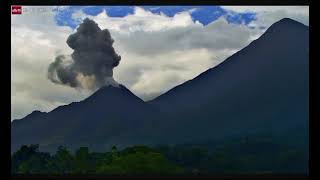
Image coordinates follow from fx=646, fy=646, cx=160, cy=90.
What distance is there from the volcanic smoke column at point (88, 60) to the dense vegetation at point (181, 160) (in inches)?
41.4

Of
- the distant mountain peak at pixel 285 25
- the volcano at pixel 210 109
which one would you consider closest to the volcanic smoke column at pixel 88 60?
the volcano at pixel 210 109

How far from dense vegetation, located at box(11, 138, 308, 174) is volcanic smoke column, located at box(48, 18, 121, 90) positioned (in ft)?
3.45

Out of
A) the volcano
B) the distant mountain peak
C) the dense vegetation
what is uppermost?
the distant mountain peak

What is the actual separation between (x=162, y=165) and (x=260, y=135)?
148cm

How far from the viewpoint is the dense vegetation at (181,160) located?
9.24 meters

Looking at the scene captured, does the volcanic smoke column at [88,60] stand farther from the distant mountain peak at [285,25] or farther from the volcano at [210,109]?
the distant mountain peak at [285,25]

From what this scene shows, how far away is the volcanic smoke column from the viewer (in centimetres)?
929

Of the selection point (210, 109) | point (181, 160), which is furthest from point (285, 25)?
point (181, 160)

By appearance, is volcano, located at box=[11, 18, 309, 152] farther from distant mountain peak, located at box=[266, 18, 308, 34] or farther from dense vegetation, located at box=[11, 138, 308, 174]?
dense vegetation, located at box=[11, 138, 308, 174]

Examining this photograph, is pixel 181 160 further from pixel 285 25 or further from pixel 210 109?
pixel 285 25

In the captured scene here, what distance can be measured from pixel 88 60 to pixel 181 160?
197cm

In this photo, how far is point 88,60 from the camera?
9.37 metres

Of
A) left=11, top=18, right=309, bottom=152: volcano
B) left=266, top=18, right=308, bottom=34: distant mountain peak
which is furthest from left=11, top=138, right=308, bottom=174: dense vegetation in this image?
left=266, top=18, right=308, bottom=34: distant mountain peak
